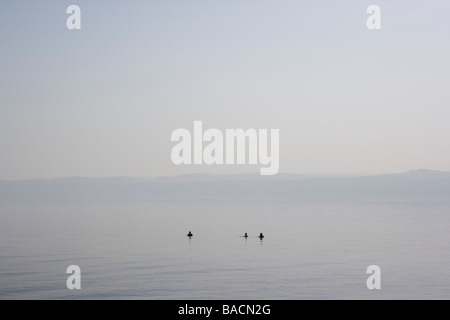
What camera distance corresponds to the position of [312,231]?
12812 centimetres

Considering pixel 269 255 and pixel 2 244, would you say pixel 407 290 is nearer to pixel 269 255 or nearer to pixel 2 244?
pixel 269 255

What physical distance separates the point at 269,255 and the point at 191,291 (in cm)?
2886

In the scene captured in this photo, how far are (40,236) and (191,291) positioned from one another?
216ft

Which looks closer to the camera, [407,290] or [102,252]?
[407,290]

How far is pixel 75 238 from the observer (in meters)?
109
